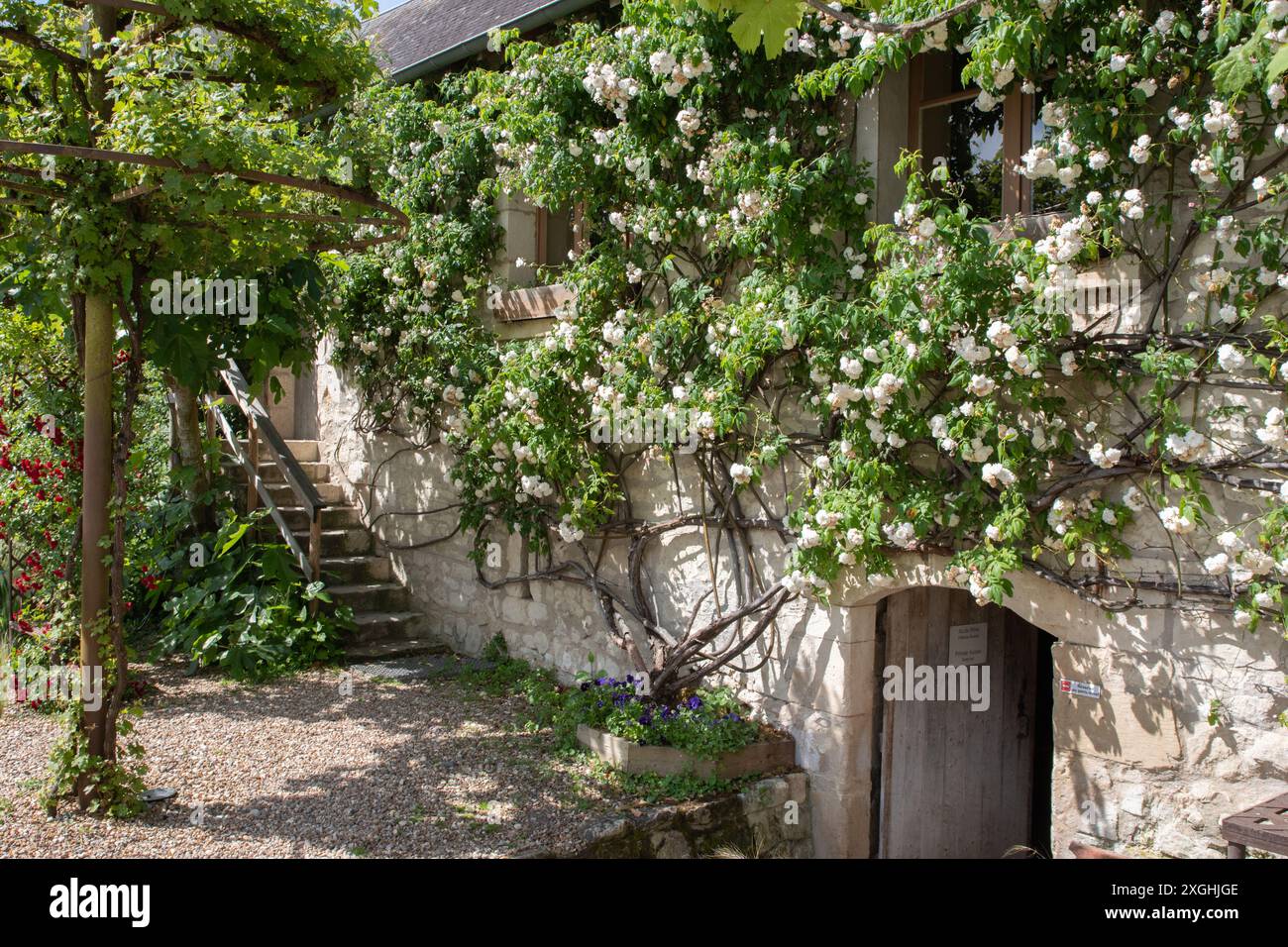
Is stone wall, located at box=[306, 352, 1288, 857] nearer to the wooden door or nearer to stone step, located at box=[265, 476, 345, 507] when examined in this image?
the wooden door

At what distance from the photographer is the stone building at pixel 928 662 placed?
154 inches

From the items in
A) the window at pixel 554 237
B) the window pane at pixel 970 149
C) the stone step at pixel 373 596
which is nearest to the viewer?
the window pane at pixel 970 149

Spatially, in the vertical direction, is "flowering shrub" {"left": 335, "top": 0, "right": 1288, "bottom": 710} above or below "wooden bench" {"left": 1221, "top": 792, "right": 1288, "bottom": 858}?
above

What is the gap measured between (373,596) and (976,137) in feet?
17.3

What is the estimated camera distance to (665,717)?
532 cm

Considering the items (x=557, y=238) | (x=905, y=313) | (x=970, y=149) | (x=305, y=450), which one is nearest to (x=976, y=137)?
(x=970, y=149)

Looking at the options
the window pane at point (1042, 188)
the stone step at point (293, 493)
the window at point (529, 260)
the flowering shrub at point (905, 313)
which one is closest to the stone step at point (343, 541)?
the stone step at point (293, 493)

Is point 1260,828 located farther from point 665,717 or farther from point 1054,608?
point 665,717

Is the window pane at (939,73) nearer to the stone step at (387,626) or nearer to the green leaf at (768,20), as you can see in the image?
the green leaf at (768,20)

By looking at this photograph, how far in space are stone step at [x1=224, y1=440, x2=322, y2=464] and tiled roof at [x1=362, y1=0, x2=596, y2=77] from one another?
3190mm

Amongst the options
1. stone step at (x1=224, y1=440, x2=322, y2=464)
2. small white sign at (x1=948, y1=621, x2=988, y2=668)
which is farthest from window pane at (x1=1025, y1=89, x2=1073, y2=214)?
stone step at (x1=224, y1=440, x2=322, y2=464)

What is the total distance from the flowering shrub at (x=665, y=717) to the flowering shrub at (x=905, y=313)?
0.22 m

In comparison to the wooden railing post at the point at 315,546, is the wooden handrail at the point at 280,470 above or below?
above

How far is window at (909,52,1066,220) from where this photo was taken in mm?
4496
